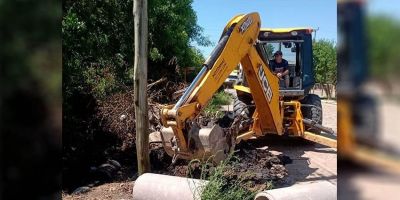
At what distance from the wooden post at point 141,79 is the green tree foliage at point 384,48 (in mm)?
3655

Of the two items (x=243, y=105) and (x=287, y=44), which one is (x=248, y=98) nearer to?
(x=243, y=105)

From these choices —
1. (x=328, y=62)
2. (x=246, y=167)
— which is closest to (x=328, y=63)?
(x=328, y=62)

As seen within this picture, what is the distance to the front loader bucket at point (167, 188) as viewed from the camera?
377cm

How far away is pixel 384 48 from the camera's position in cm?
59

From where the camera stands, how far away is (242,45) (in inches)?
215

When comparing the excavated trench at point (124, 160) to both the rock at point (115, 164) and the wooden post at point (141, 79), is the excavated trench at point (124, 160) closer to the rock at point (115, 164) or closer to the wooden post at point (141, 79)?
the rock at point (115, 164)

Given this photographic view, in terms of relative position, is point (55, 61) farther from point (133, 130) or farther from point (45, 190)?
point (133, 130)

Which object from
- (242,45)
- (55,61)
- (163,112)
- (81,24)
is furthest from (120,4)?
(55,61)

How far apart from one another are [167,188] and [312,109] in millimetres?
4172

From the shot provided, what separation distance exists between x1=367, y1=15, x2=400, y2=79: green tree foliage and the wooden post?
3.65 m

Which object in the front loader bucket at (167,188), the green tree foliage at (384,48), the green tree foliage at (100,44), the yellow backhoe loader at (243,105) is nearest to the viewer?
the green tree foliage at (384,48)

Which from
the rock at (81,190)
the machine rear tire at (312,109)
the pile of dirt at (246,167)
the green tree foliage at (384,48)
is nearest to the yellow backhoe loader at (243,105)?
the machine rear tire at (312,109)

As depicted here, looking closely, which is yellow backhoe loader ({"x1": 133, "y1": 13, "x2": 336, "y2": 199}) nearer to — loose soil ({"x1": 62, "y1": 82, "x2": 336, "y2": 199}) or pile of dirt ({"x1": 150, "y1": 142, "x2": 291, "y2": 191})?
pile of dirt ({"x1": 150, "y1": 142, "x2": 291, "y2": 191})

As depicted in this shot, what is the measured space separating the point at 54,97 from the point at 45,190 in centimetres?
17
